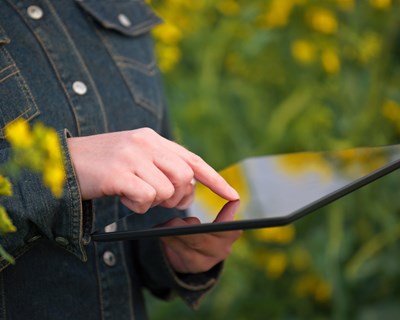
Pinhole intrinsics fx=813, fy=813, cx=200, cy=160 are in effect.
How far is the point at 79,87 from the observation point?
0.97 m

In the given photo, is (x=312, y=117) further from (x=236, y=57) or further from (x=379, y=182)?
(x=236, y=57)

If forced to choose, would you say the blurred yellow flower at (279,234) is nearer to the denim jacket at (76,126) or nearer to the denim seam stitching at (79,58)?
the denim jacket at (76,126)

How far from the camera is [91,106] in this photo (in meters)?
0.97

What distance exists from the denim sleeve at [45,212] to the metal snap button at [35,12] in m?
0.24

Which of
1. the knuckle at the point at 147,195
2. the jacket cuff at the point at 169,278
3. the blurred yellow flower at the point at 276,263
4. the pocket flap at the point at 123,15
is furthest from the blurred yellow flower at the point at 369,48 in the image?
the knuckle at the point at 147,195

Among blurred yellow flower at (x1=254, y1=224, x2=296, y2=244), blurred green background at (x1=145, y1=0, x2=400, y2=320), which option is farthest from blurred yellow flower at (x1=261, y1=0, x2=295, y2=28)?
blurred yellow flower at (x1=254, y1=224, x2=296, y2=244)

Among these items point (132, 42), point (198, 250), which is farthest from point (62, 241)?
point (132, 42)

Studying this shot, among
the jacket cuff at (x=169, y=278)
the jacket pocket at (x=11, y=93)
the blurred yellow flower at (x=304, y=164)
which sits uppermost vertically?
the jacket pocket at (x=11, y=93)

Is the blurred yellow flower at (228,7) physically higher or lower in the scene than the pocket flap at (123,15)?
lower

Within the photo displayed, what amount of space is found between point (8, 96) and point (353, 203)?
3.83 ft

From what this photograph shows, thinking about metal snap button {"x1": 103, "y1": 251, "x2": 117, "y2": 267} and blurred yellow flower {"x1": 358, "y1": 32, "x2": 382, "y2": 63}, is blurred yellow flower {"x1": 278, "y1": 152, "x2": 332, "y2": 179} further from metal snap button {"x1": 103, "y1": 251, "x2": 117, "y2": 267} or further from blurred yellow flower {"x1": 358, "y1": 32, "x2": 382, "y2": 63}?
blurred yellow flower {"x1": 358, "y1": 32, "x2": 382, "y2": 63}

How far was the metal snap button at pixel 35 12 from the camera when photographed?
38.0 inches

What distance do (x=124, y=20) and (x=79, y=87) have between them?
178 millimetres

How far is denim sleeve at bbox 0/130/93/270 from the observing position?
2.55 ft
